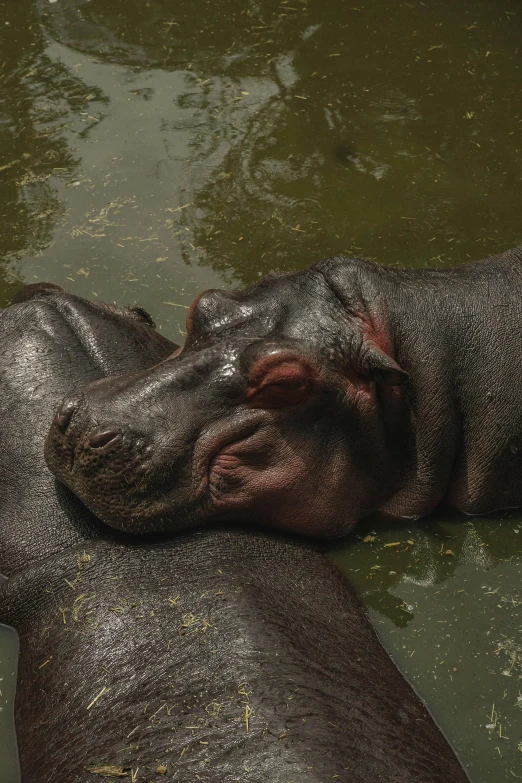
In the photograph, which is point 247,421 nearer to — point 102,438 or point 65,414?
point 102,438

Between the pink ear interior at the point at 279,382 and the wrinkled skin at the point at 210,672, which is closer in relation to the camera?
the wrinkled skin at the point at 210,672

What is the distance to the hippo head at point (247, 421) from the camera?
14.7 ft

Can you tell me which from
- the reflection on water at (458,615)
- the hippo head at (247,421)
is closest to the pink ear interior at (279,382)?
the hippo head at (247,421)

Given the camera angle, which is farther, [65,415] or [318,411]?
[318,411]

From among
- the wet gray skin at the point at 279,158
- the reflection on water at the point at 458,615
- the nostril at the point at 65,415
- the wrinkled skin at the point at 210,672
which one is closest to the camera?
the wrinkled skin at the point at 210,672

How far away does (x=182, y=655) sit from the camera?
396 centimetres

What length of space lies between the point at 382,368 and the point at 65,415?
1417mm

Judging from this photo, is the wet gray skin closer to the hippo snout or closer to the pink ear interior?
the pink ear interior

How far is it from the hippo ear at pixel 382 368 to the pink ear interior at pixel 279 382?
27 centimetres

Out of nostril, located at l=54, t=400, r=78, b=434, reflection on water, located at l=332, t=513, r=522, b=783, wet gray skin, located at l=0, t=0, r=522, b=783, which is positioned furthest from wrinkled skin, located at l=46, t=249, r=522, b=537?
wet gray skin, located at l=0, t=0, r=522, b=783

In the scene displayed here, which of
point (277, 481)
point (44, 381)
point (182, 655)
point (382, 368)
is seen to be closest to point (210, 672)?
point (182, 655)

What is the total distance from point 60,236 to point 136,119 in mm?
1689

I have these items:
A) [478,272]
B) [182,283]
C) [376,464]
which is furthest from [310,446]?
[182,283]

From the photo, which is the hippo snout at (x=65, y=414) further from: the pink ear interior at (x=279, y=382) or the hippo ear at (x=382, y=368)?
the hippo ear at (x=382, y=368)
